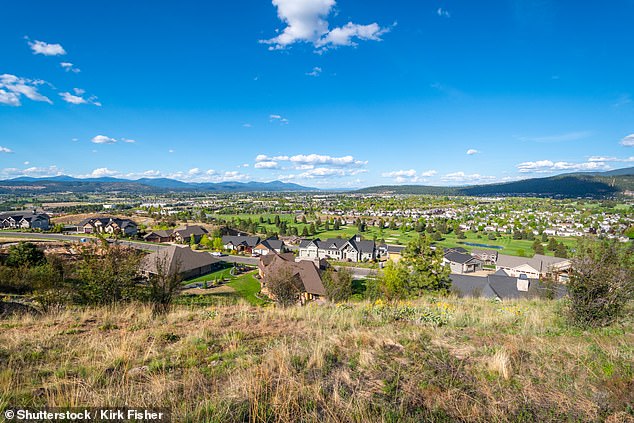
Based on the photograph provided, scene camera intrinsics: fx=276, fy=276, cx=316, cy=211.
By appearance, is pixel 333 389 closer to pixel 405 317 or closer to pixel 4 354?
pixel 405 317

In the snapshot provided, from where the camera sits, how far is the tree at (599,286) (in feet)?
22.7

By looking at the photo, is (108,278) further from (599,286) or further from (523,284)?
(523,284)

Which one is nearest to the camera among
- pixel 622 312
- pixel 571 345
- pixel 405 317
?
pixel 571 345

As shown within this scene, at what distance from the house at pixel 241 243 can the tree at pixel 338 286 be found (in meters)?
39.1

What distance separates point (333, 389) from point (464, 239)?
9904 centimetres

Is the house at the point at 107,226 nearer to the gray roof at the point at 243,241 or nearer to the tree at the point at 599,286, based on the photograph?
the gray roof at the point at 243,241

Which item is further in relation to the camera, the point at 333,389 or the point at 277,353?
the point at 277,353

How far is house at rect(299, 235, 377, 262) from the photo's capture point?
64062 millimetres

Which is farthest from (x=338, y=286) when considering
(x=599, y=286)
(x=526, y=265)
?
(x=526, y=265)

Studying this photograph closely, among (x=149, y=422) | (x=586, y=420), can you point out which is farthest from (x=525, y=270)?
(x=149, y=422)

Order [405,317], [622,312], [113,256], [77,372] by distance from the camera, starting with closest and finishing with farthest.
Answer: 1. [77,372]
2. [622,312]
3. [405,317]
4. [113,256]

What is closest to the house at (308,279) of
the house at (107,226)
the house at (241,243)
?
the house at (241,243)

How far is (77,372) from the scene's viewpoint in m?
4.18

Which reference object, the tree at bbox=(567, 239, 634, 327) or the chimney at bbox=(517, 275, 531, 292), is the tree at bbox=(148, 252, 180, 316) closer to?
the tree at bbox=(567, 239, 634, 327)
